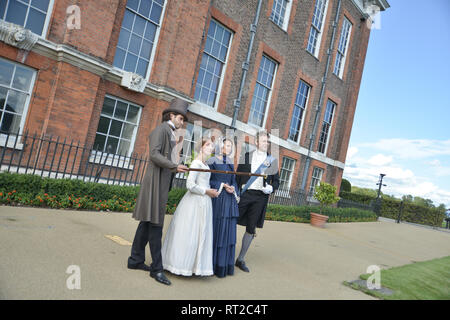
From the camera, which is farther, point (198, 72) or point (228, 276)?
point (198, 72)

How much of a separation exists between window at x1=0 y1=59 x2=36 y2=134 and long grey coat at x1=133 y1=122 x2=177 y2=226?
5597 mm

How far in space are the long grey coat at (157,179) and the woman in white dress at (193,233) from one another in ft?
0.93

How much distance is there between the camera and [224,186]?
4355mm

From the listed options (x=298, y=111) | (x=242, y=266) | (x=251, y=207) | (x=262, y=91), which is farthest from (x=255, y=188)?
(x=298, y=111)

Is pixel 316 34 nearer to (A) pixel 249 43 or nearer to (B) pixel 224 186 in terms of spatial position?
(A) pixel 249 43

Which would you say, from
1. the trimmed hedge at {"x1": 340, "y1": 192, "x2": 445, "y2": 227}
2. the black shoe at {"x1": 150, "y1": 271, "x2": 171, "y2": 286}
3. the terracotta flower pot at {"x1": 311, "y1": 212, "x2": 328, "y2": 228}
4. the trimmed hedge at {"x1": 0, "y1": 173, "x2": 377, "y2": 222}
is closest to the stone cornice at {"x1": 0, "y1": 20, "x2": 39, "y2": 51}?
the trimmed hedge at {"x1": 0, "y1": 173, "x2": 377, "y2": 222}

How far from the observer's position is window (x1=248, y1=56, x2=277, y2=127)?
14023mm

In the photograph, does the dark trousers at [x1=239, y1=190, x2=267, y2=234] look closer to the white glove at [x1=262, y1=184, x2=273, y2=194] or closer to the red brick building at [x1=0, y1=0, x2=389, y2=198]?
the white glove at [x1=262, y1=184, x2=273, y2=194]

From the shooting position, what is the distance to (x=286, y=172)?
54.6ft

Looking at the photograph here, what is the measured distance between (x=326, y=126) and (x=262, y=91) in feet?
21.9

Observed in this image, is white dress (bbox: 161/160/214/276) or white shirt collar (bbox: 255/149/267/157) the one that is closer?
white dress (bbox: 161/160/214/276)

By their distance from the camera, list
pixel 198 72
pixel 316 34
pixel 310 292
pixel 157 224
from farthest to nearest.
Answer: pixel 316 34
pixel 198 72
pixel 310 292
pixel 157 224

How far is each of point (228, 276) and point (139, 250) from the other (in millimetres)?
1269

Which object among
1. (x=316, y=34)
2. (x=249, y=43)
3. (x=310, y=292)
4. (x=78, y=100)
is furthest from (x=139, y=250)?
(x=316, y=34)
